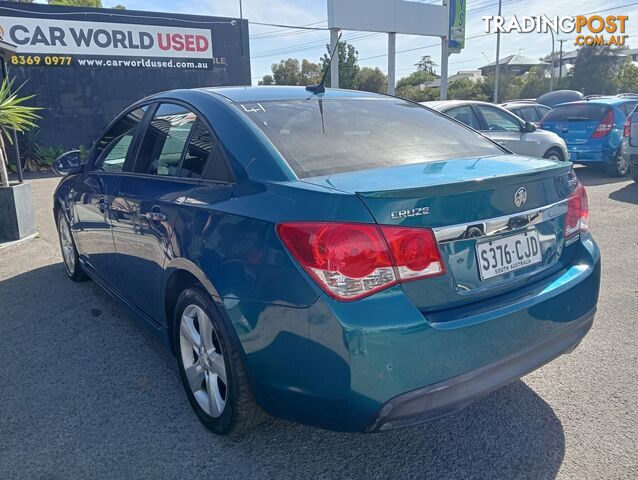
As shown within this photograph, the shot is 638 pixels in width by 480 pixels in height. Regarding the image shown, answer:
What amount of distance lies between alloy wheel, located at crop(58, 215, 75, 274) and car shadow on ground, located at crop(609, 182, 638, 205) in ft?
25.0

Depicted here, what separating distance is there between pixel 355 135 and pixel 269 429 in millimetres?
1539

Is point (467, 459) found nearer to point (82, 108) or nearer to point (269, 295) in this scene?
point (269, 295)

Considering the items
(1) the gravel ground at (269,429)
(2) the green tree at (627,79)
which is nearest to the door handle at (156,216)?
(1) the gravel ground at (269,429)

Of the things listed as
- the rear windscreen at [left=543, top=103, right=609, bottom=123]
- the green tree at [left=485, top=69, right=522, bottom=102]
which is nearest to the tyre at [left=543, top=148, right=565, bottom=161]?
the rear windscreen at [left=543, top=103, right=609, bottom=123]

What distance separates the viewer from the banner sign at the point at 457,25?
21.7m

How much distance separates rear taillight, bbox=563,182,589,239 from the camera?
256 cm

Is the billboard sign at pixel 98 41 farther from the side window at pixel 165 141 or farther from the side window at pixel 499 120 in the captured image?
the side window at pixel 165 141

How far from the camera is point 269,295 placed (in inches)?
80.8

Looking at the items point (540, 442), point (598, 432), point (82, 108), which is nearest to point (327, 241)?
point (540, 442)

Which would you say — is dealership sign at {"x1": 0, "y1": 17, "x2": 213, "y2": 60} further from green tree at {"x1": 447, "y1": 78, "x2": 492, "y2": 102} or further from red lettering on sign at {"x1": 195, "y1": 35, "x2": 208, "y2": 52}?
green tree at {"x1": 447, "y1": 78, "x2": 492, "y2": 102}

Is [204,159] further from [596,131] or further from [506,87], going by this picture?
[506,87]

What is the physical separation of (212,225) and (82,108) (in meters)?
15.7

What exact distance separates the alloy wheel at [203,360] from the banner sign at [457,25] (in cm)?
2187

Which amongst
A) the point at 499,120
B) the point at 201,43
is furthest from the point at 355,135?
the point at 201,43
